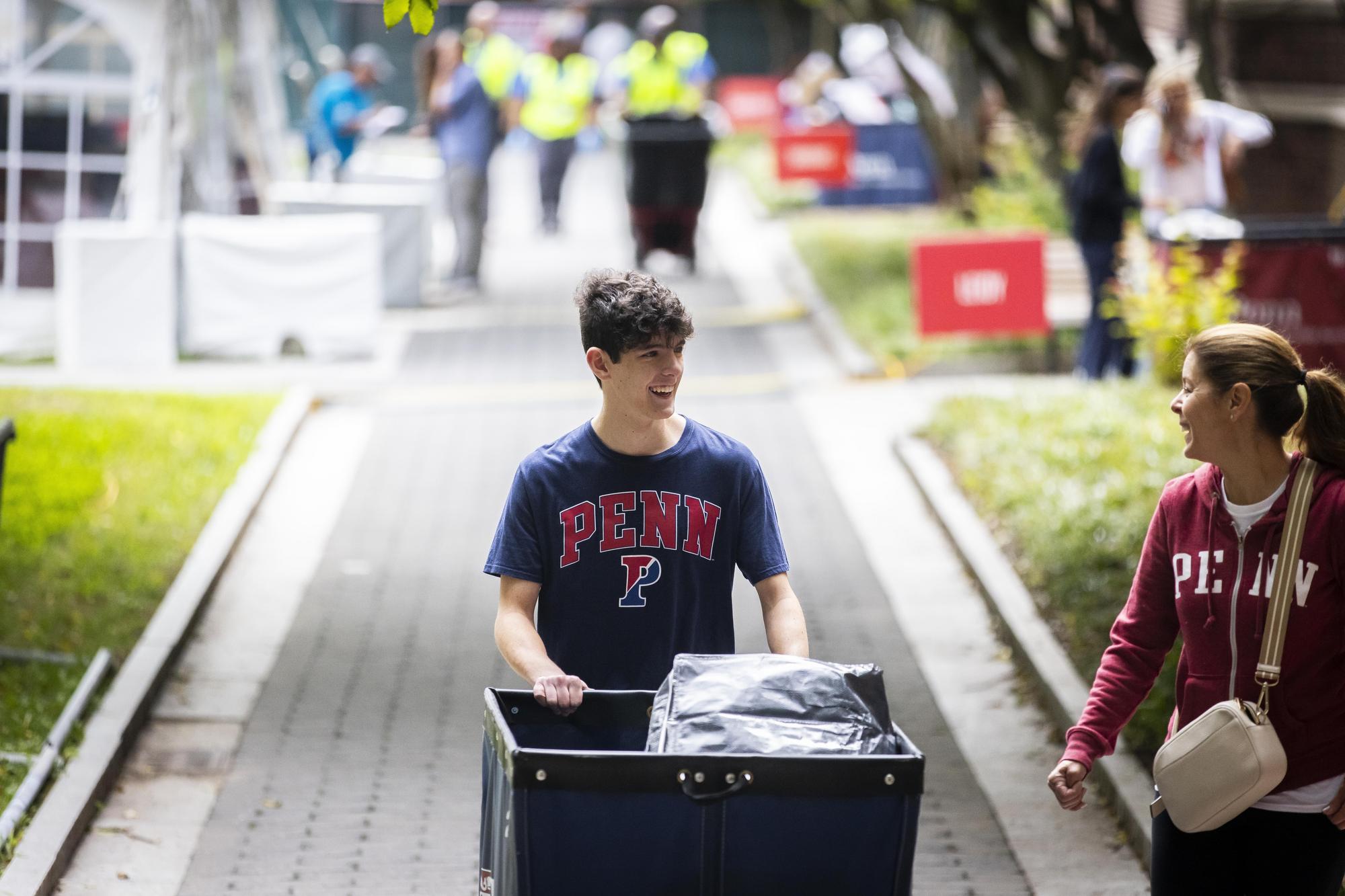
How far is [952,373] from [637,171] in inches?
202

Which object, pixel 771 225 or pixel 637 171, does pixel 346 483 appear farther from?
pixel 771 225

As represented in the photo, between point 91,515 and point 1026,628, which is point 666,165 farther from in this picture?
point 1026,628

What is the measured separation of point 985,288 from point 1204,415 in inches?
408

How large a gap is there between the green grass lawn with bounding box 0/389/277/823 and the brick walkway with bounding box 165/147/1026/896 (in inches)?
30.0

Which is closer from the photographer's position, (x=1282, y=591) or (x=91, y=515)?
(x=1282, y=591)

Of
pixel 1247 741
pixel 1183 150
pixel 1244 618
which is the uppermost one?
pixel 1183 150

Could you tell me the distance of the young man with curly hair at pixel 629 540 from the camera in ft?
12.8

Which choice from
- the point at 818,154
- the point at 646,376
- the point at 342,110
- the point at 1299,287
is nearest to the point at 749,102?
the point at 818,154

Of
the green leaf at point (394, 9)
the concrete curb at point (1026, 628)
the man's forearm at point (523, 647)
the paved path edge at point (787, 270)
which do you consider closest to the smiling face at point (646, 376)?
the man's forearm at point (523, 647)

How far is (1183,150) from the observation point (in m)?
12.3

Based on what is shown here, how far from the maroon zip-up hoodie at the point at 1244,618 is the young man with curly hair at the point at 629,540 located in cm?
78

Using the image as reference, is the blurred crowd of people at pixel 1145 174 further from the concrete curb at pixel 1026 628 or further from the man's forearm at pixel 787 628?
the man's forearm at pixel 787 628

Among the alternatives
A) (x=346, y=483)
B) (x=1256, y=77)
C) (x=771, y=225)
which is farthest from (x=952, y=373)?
(x=771, y=225)

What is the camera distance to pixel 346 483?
1105 centimetres
